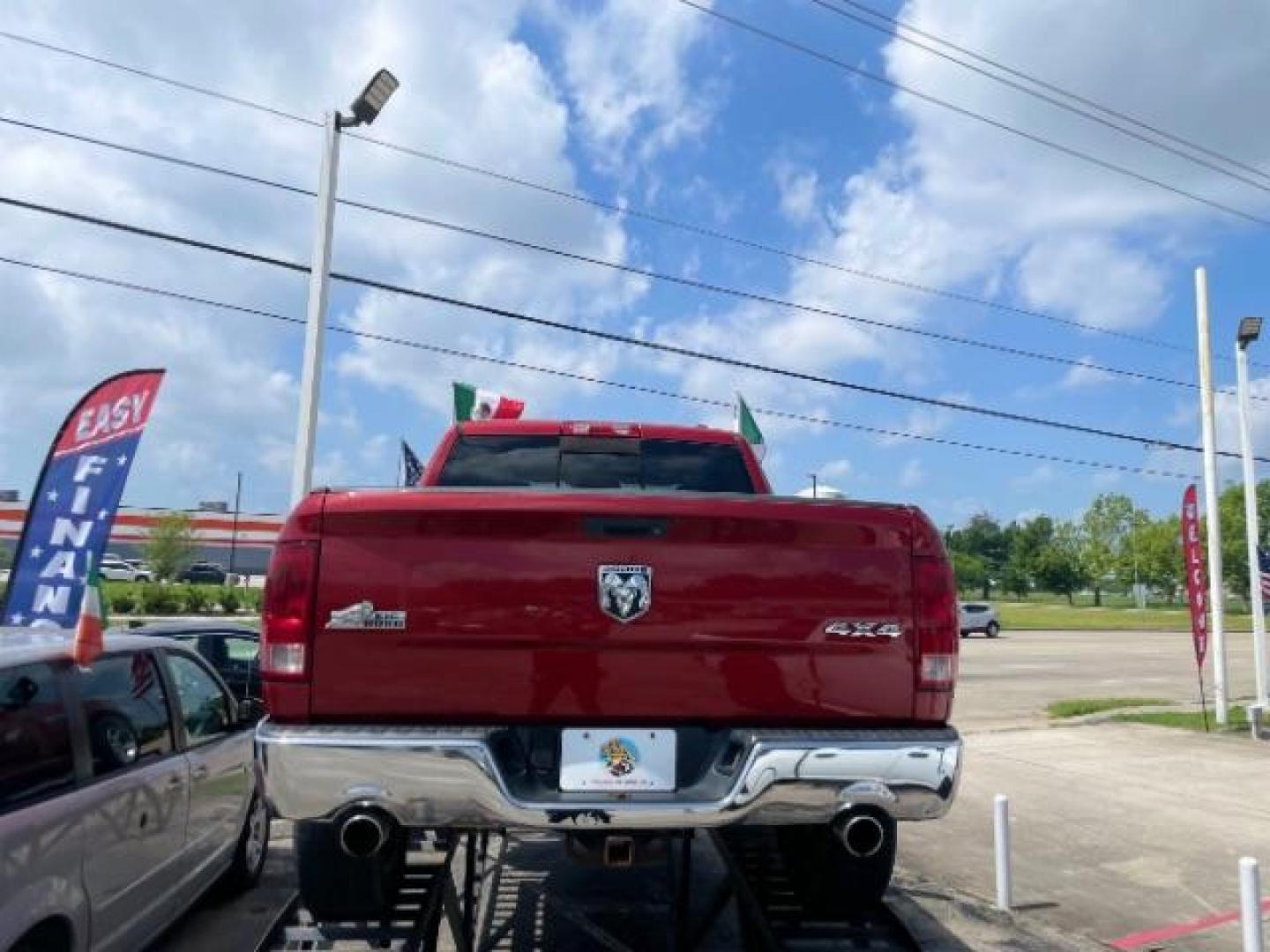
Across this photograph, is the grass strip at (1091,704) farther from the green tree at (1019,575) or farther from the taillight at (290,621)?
the green tree at (1019,575)

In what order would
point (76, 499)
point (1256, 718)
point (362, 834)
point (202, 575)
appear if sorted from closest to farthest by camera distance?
1. point (362, 834)
2. point (76, 499)
3. point (1256, 718)
4. point (202, 575)

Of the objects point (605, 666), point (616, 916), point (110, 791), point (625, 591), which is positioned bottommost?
point (616, 916)

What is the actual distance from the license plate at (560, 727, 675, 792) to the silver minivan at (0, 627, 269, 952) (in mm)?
1706

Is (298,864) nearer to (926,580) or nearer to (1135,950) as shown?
(926,580)

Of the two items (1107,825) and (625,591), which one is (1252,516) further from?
(625,591)

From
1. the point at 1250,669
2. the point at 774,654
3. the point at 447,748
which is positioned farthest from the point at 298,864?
the point at 1250,669

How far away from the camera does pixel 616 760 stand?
294cm

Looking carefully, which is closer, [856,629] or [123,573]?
[856,629]

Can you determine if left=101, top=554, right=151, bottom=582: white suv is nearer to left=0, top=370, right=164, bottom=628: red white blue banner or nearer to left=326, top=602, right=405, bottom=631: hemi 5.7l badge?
left=0, top=370, right=164, bottom=628: red white blue banner

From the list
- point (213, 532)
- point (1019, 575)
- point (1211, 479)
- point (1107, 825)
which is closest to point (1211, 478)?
point (1211, 479)

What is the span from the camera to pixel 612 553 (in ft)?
9.90

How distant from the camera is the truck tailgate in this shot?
2920 millimetres

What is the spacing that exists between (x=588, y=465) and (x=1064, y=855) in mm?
4893

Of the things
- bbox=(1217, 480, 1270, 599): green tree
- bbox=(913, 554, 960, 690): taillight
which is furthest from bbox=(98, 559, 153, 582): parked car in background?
bbox=(1217, 480, 1270, 599): green tree
